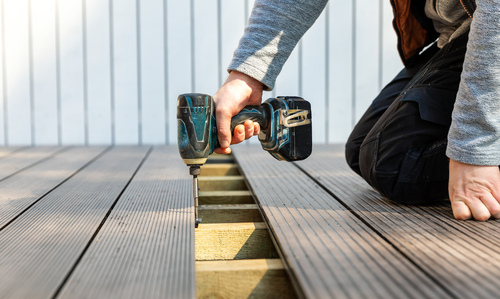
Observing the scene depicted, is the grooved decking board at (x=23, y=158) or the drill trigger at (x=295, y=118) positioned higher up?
the drill trigger at (x=295, y=118)

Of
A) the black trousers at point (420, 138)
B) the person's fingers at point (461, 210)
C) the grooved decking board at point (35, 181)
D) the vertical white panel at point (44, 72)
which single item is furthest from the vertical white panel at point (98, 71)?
the person's fingers at point (461, 210)

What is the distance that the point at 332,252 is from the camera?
3.22 feet

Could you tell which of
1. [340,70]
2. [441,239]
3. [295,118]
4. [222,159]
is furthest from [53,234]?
[340,70]

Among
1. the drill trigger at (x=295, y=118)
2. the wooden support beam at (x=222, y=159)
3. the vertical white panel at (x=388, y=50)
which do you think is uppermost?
the vertical white panel at (x=388, y=50)

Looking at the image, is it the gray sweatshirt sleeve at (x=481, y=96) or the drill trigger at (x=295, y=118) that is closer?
the gray sweatshirt sleeve at (x=481, y=96)

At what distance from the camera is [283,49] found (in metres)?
1.52

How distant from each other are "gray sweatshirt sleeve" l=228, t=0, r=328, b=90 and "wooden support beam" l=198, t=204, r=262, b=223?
0.37 meters

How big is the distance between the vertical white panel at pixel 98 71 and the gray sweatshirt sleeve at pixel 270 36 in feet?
6.55

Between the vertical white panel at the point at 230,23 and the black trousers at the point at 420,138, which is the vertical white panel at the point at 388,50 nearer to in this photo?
the vertical white panel at the point at 230,23

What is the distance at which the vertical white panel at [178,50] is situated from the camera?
129 inches

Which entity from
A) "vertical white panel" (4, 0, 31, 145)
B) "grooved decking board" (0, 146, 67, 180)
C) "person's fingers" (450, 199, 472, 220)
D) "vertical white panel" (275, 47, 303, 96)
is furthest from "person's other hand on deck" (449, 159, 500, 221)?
"vertical white panel" (4, 0, 31, 145)

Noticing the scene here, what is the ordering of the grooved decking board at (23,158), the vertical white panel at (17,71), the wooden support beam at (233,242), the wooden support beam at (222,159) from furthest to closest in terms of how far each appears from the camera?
1. the vertical white panel at (17,71)
2. the wooden support beam at (222,159)
3. the grooved decking board at (23,158)
4. the wooden support beam at (233,242)

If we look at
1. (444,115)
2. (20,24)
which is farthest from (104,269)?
(20,24)

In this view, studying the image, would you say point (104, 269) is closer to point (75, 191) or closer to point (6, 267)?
point (6, 267)
